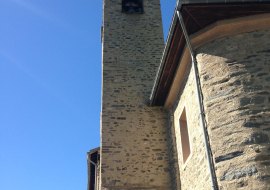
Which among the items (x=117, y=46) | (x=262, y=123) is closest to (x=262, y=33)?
(x=262, y=123)

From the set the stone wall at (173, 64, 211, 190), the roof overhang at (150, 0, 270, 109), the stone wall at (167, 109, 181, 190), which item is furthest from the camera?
the stone wall at (167, 109, 181, 190)

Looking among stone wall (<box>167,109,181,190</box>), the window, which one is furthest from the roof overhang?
stone wall (<box>167,109,181,190</box>)

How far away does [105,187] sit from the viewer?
8711mm

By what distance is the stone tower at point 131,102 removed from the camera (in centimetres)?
898

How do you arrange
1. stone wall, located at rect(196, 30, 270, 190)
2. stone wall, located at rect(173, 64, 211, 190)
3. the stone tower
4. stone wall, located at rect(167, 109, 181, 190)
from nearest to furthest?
1. stone wall, located at rect(196, 30, 270, 190)
2. stone wall, located at rect(173, 64, 211, 190)
3. stone wall, located at rect(167, 109, 181, 190)
4. the stone tower

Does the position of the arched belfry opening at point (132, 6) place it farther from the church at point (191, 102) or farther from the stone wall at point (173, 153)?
the stone wall at point (173, 153)

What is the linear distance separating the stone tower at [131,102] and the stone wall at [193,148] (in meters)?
1.27

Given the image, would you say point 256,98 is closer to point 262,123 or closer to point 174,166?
point 262,123

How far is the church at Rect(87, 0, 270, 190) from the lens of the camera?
5273 mm

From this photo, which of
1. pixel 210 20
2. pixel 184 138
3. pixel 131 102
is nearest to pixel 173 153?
pixel 184 138

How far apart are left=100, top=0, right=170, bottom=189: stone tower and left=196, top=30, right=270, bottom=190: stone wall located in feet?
12.3

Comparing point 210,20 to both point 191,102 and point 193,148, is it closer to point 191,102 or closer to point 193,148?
point 191,102

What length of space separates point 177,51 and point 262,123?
2.80m

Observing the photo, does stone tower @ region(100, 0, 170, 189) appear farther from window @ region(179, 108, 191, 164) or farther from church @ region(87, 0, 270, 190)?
window @ region(179, 108, 191, 164)
